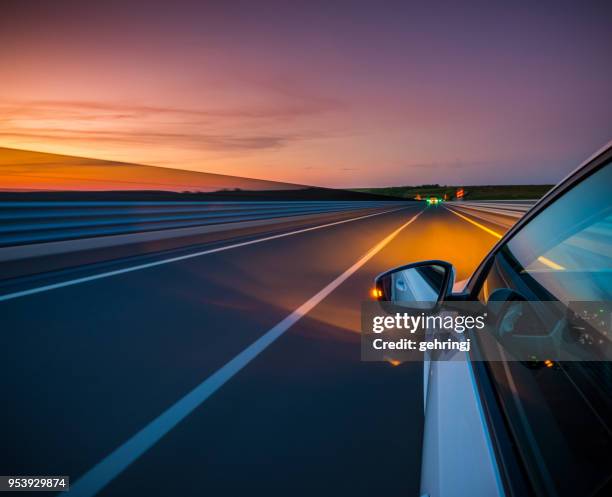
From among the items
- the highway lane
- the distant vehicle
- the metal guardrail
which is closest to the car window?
the distant vehicle

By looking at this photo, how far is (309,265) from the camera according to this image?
11406mm

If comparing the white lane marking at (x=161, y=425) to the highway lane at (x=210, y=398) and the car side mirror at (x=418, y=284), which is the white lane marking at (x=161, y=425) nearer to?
the highway lane at (x=210, y=398)

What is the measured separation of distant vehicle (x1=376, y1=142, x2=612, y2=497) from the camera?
1.18m

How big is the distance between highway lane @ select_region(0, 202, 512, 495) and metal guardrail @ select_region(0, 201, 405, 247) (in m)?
2.92

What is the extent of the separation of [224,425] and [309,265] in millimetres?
8010

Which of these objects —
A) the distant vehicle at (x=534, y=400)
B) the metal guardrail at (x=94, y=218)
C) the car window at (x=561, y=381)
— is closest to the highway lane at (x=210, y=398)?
the distant vehicle at (x=534, y=400)

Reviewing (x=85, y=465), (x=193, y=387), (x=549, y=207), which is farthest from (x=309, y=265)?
(x=549, y=207)

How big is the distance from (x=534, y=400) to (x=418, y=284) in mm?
1711

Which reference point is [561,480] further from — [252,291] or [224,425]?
[252,291]

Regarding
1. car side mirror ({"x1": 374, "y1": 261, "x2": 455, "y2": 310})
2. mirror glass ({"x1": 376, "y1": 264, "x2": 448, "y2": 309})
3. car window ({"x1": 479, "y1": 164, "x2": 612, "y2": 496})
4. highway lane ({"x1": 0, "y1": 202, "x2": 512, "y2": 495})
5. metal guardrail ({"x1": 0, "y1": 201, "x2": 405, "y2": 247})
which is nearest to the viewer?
car window ({"x1": 479, "y1": 164, "x2": 612, "y2": 496})

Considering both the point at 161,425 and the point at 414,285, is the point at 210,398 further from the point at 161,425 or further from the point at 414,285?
the point at 414,285

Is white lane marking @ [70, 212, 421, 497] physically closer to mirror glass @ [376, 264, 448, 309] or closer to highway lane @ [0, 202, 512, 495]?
highway lane @ [0, 202, 512, 495]

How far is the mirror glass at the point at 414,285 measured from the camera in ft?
8.65

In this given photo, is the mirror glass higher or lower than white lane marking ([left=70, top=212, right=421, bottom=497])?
higher
